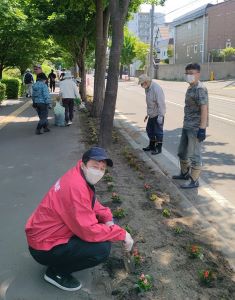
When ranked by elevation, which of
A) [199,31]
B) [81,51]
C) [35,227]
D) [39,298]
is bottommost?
[39,298]

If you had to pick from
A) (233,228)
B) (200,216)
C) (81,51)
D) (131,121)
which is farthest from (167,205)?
(81,51)

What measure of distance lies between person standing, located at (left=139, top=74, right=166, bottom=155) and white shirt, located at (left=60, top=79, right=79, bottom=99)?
4350mm

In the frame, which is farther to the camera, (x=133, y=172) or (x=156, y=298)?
(x=133, y=172)

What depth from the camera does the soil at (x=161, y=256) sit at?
11.6ft

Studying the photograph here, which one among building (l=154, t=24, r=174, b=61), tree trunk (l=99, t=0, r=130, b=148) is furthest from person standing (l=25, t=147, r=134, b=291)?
building (l=154, t=24, r=174, b=61)

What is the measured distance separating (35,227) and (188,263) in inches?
59.6

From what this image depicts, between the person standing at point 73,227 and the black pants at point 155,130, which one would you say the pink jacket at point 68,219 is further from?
the black pants at point 155,130

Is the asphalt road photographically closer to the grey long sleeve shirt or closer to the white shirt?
the grey long sleeve shirt

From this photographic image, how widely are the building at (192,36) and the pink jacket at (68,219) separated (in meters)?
59.8

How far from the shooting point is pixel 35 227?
339cm

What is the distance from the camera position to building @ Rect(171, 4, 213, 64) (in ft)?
198

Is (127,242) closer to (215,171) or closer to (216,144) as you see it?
(215,171)

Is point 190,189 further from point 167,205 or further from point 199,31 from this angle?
point 199,31

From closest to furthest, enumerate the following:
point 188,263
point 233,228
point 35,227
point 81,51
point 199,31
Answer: point 35,227, point 188,263, point 233,228, point 81,51, point 199,31
